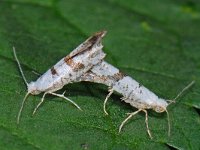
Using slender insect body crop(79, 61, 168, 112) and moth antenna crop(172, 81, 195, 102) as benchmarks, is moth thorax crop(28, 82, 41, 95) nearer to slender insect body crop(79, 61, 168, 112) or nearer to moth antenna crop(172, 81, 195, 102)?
slender insect body crop(79, 61, 168, 112)

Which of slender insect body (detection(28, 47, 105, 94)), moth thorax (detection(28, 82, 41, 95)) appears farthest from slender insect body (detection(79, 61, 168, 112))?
moth thorax (detection(28, 82, 41, 95))

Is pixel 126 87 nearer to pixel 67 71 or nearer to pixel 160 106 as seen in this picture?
pixel 160 106

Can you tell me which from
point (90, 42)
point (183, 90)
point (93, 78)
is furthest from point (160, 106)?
point (90, 42)

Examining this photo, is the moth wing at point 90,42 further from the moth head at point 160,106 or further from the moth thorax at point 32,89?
A: the moth head at point 160,106

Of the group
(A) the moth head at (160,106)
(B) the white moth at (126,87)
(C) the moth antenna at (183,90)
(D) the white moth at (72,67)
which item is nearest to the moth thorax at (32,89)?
(D) the white moth at (72,67)

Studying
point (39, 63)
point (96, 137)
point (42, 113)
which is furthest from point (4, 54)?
point (96, 137)

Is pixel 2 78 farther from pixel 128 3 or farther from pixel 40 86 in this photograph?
pixel 128 3
